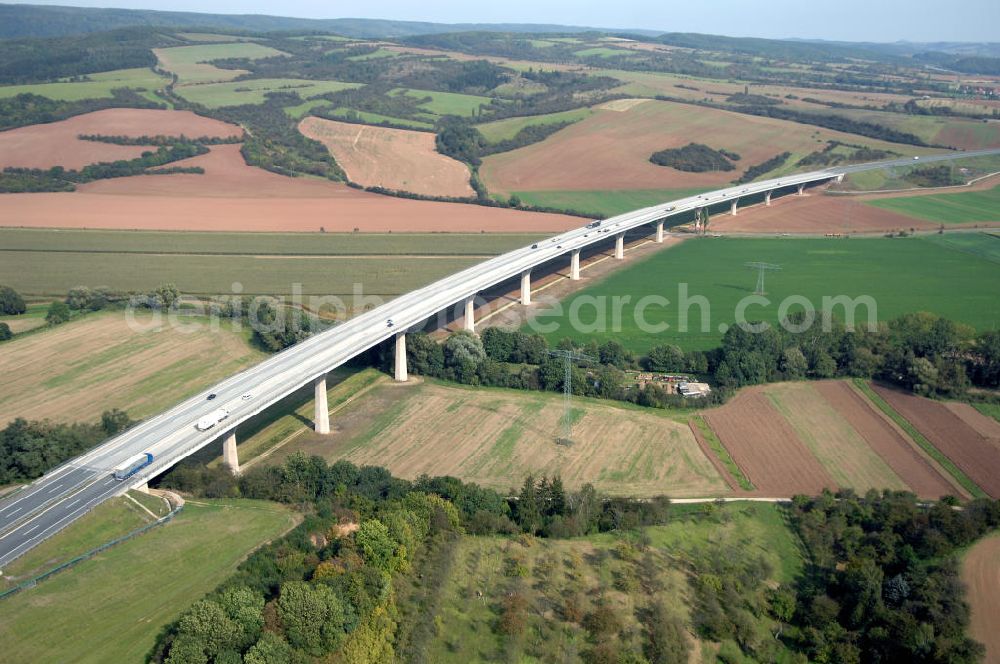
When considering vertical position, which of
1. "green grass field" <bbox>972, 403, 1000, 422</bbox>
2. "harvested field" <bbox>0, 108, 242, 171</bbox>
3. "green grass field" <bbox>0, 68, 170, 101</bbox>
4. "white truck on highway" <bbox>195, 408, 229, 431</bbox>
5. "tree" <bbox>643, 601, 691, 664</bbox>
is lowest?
"tree" <bbox>643, 601, 691, 664</bbox>

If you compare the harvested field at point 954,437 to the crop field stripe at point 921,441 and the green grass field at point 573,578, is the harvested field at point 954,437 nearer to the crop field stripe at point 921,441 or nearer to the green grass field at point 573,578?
the crop field stripe at point 921,441

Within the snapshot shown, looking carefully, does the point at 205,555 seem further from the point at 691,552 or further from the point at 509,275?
the point at 509,275

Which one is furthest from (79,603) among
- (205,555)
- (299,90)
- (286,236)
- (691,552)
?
(299,90)

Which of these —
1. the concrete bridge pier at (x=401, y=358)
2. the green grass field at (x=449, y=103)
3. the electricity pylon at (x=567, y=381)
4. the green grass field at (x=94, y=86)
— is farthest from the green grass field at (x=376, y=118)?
the electricity pylon at (x=567, y=381)

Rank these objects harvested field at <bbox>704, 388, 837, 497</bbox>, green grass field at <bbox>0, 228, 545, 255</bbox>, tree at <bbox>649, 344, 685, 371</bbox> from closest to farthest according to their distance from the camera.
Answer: harvested field at <bbox>704, 388, 837, 497</bbox> → tree at <bbox>649, 344, 685, 371</bbox> → green grass field at <bbox>0, 228, 545, 255</bbox>

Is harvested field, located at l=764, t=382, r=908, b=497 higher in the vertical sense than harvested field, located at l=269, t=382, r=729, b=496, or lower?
higher

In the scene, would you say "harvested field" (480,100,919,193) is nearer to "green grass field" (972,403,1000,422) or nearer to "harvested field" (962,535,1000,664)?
"green grass field" (972,403,1000,422)

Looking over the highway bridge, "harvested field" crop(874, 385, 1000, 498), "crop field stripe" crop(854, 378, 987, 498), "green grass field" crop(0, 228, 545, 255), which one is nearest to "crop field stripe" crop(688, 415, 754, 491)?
"crop field stripe" crop(854, 378, 987, 498)
